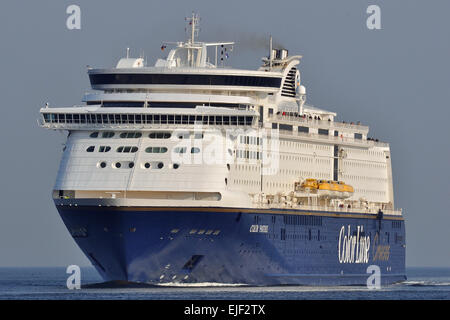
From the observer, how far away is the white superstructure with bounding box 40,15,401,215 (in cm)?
6600

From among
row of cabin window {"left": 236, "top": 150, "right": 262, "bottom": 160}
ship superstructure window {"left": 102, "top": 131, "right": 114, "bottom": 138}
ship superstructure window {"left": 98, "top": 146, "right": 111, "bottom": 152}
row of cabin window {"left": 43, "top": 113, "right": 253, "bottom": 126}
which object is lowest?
row of cabin window {"left": 236, "top": 150, "right": 262, "bottom": 160}

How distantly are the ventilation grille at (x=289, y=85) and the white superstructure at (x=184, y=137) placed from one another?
183cm

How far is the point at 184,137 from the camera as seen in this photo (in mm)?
66688

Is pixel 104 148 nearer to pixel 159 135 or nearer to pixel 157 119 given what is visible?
Answer: pixel 159 135

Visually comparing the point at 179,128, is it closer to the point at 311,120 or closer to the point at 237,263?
the point at 237,263

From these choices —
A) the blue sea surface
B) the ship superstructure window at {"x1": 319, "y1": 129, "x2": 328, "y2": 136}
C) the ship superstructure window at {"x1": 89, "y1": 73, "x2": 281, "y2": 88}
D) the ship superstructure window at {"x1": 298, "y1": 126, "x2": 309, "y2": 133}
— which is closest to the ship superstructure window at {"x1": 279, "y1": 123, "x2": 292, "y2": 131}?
the ship superstructure window at {"x1": 298, "y1": 126, "x2": 309, "y2": 133}

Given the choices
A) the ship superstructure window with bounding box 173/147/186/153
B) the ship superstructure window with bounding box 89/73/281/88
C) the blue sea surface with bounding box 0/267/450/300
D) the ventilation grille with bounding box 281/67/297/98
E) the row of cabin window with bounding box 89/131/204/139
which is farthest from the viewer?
the ventilation grille with bounding box 281/67/297/98

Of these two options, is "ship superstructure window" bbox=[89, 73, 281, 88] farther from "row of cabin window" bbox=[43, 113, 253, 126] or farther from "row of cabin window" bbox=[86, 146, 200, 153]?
"row of cabin window" bbox=[86, 146, 200, 153]

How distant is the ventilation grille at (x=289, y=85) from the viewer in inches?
3059

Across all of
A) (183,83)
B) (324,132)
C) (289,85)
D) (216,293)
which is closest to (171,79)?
(183,83)

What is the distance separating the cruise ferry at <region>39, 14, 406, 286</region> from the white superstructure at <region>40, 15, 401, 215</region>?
0.21 feet

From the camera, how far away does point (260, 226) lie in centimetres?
6838

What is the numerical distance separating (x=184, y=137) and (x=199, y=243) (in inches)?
199

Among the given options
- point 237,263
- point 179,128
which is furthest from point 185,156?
point 237,263
